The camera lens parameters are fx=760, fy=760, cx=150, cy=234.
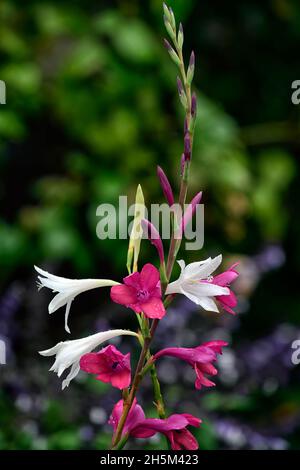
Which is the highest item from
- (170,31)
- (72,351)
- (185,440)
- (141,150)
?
(141,150)

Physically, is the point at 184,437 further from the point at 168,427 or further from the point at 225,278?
the point at 225,278

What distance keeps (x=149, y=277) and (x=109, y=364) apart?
107 millimetres

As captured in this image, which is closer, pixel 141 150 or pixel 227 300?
pixel 227 300

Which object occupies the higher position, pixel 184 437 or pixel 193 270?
pixel 193 270

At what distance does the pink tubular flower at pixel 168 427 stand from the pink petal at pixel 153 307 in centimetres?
13

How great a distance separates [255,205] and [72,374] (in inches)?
87.8

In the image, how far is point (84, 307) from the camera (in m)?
3.17

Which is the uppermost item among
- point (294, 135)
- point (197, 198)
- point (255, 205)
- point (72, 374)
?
point (294, 135)

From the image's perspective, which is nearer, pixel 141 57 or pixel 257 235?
pixel 141 57

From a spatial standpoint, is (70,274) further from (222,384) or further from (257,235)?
(222,384)

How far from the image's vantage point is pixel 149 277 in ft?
2.74

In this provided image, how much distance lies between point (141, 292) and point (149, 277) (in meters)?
0.02

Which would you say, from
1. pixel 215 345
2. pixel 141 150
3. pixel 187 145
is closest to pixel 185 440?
pixel 215 345
